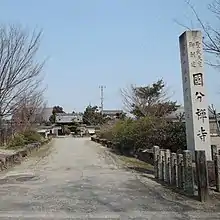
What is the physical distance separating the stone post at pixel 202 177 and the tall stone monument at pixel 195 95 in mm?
3603

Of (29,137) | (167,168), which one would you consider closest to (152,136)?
(167,168)

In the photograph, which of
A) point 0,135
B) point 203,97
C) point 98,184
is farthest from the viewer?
point 0,135

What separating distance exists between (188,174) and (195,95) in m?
3.85

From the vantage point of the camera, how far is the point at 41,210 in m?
7.91

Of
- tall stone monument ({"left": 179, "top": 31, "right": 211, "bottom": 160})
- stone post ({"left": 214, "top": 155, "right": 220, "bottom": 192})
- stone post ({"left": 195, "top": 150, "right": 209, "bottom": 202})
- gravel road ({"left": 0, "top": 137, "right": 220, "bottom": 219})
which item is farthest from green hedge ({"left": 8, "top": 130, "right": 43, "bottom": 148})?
stone post ({"left": 195, "top": 150, "right": 209, "bottom": 202})

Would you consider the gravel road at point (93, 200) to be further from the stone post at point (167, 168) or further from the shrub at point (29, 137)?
the shrub at point (29, 137)

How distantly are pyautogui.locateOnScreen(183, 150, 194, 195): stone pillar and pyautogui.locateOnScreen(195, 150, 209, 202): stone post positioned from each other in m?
0.73

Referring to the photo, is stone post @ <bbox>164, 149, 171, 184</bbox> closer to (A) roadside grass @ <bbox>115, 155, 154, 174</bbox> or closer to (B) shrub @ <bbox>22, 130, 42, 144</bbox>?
(A) roadside grass @ <bbox>115, 155, 154, 174</bbox>

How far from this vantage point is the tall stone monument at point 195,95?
41.0 feet

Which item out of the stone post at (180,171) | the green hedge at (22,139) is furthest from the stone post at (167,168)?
the green hedge at (22,139)

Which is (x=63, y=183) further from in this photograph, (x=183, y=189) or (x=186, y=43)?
(x=186, y=43)

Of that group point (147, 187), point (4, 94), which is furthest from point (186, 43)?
point (4, 94)

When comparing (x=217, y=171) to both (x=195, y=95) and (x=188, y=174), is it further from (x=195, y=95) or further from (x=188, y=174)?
(x=195, y=95)

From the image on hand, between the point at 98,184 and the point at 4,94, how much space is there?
9495 mm
